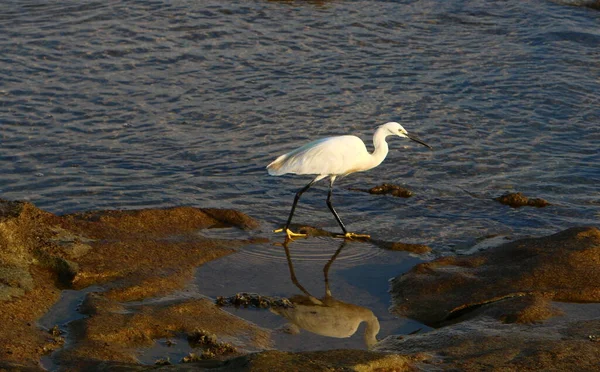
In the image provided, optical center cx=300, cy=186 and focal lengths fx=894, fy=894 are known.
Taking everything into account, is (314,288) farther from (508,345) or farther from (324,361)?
(324,361)

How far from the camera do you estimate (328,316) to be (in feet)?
21.9

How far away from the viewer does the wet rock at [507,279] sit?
6582 millimetres

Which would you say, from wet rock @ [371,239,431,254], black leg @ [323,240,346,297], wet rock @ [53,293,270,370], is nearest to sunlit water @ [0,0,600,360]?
wet rock @ [371,239,431,254]

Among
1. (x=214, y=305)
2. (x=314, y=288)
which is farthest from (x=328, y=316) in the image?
(x=214, y=305)

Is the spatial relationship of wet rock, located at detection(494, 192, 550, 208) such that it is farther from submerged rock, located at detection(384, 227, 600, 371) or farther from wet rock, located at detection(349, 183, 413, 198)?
submerged rock, located at detection(384, 227, 600, 371)

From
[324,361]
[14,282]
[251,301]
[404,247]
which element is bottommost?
[404,247]

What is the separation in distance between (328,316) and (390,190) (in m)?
3.19

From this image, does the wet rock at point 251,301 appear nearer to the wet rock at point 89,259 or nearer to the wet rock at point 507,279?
the wet rock at point 89,259

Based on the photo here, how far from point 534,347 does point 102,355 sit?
267cm

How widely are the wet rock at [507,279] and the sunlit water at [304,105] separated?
35.9 inches

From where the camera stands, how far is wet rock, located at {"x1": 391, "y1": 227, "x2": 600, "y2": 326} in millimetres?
6582

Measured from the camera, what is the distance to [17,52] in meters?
13.3

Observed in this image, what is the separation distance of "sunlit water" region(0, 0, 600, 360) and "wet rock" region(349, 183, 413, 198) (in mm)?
82

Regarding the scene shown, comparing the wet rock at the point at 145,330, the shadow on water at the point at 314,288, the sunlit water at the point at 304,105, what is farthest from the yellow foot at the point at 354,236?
the wet rock at the point at 145,330
